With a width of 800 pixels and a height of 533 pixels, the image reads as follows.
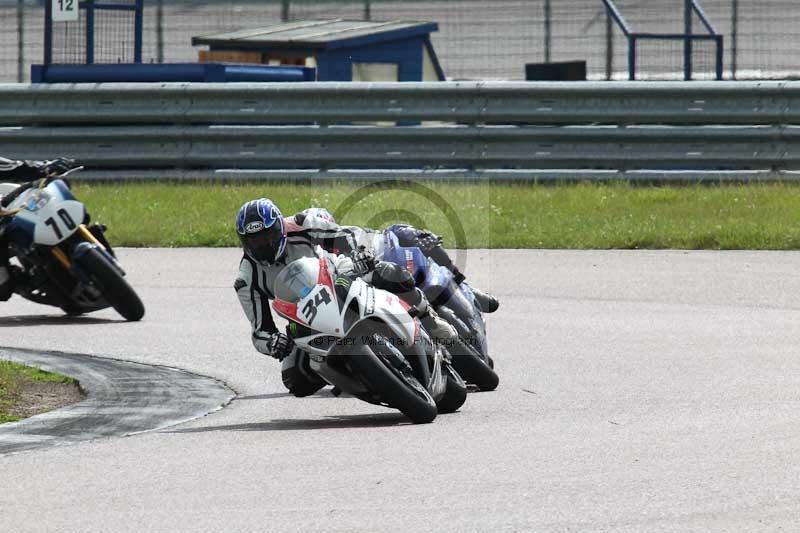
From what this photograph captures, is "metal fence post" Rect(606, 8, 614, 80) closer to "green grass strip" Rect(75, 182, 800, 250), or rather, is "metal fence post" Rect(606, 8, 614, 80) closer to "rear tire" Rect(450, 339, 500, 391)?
"green grass strip" Rect(75, 182, 800, 250)

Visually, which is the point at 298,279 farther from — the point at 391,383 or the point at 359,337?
the point at 391,383

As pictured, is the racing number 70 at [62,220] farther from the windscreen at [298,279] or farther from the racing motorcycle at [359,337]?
the windscreen at [298,279]

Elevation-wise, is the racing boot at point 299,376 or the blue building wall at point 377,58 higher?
the blue building wall at point 377,58

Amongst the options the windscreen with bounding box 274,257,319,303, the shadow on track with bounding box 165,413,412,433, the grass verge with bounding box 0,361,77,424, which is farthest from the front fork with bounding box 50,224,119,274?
the windscreen with bounding box 274,257,319,303

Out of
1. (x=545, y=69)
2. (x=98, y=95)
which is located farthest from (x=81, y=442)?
(x=545, y=69)

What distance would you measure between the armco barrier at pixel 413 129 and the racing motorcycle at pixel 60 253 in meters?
5.30

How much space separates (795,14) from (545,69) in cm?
330

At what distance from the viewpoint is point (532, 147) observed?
1694cm

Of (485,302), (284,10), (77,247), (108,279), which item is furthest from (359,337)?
(284,10)

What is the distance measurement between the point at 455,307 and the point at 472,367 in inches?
19.9

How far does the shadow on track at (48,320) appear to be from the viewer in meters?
11.9

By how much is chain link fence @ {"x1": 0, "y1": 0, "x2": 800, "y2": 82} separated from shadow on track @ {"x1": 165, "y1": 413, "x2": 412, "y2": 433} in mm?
14060

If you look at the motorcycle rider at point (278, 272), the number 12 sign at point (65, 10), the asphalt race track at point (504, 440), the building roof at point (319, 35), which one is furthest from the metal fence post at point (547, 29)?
the motorcycle rider at point (278, 272)

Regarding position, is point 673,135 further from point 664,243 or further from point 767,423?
point 767,423
